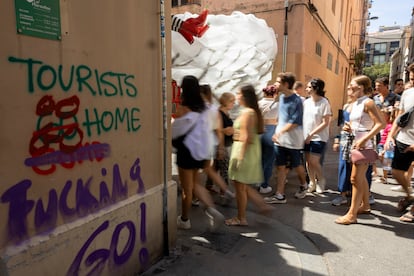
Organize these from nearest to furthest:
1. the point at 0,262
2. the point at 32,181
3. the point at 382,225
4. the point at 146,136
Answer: the point at 0,262, the point at 32,181, the point at 146,136, the point at 382,225

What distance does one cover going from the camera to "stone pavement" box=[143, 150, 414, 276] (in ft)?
9.70

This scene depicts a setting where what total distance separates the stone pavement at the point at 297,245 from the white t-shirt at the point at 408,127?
105 centimetres

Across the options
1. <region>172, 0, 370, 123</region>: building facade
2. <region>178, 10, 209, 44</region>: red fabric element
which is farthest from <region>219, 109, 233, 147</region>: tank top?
<region>172, 0, 370, 123</region>: building facade

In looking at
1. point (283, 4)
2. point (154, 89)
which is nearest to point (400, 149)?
point (154, 89)

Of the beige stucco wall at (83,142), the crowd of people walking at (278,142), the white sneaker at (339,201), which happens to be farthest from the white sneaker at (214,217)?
the white sneaker at (339,201)

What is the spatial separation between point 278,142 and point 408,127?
160 centimetres

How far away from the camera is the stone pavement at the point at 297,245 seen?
296 cm

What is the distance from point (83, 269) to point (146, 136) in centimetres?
113

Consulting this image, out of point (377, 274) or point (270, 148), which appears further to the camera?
point (270, 148)

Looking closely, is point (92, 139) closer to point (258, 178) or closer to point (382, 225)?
point (258, 178)

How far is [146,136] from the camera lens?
2.79 metres

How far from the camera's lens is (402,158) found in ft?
13.0

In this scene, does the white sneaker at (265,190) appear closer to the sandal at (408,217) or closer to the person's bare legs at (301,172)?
the person's bare legs at (301,172)

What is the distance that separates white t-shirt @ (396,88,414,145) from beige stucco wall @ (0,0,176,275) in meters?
2.94
